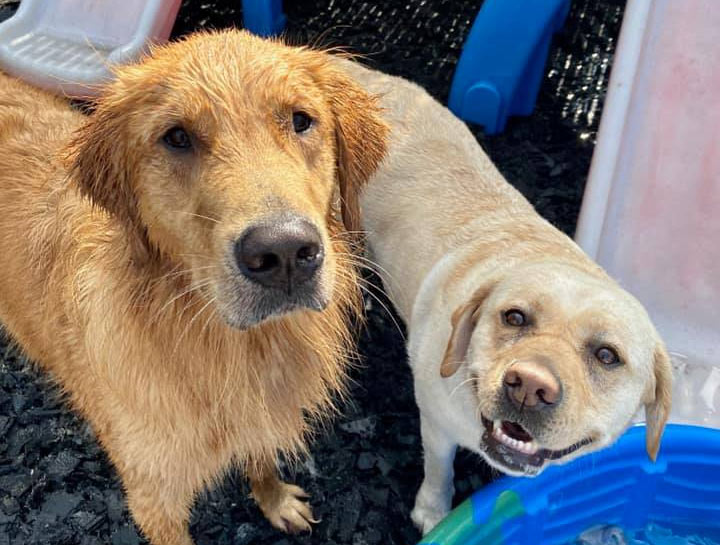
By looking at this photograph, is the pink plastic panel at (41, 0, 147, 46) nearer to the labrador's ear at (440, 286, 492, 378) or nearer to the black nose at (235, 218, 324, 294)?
the labrador's ear at (440, 286, 492, 378)

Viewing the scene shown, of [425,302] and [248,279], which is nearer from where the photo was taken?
[248,279]

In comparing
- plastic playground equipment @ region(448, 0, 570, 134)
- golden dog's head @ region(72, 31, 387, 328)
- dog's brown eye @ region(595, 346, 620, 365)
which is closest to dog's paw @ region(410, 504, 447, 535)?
dog's brown eye @ region(595, 346, 620, 365)

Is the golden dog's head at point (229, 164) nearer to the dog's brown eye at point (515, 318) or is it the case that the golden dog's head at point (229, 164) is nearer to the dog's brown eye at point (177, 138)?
the dog's brown eye at point (177, 138)

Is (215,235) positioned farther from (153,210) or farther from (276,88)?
(276,88)

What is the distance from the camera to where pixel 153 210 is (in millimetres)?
1985

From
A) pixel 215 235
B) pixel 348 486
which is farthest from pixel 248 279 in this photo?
pixel 348 486

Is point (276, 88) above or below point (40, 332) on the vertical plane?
above

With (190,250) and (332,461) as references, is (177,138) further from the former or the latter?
(332,461)

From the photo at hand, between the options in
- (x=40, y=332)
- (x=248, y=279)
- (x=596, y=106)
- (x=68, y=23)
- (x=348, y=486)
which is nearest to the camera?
(x=248, y=279)

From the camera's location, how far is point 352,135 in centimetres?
223

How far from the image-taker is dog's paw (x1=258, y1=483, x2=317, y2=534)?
294 centimetres

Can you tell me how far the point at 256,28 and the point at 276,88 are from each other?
9.78ft

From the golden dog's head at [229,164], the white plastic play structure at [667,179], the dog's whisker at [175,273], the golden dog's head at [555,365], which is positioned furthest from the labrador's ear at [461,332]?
the white plastic play structure at [667,179]

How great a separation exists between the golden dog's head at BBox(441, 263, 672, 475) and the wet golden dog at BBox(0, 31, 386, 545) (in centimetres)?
47
